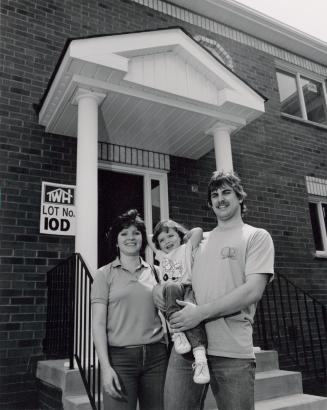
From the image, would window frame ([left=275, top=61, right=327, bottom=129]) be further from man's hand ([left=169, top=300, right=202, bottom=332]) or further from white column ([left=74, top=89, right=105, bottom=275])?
man's hand ([left=169, top=300, right=202, bottom=332])

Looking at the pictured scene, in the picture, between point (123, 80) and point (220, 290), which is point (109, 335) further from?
point (123, 80)

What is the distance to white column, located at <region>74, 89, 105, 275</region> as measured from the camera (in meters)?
3.74

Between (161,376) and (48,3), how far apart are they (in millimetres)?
5516

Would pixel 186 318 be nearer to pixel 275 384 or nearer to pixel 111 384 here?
pixel 111 384

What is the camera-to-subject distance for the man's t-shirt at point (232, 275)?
175 centimetres

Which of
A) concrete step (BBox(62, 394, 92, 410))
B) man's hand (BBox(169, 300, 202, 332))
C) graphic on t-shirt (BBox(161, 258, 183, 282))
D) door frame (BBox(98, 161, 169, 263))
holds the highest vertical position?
door frame (BBox(98, 161, 169, 263))

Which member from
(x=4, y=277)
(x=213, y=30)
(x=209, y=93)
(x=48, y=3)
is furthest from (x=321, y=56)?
(x=4, y=277)

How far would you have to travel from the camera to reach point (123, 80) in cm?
418

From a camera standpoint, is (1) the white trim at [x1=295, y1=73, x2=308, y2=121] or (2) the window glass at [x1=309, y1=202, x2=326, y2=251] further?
(1) the white trim at [x1=295, y1=73, x2=308, y2=121]

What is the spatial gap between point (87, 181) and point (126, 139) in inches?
66.4

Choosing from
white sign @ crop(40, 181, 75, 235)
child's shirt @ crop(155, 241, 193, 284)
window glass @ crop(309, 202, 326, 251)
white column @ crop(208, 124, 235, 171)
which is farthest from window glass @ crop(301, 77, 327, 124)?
child's shirt @ crop(155, 241, 193, 284)

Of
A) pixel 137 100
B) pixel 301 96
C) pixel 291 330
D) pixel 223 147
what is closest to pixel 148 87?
pixel 137 100

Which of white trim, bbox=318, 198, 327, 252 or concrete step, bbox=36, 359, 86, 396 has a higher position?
white trim, bbox=318, 198, 327, 252

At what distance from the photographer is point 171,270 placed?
7.89 feet
